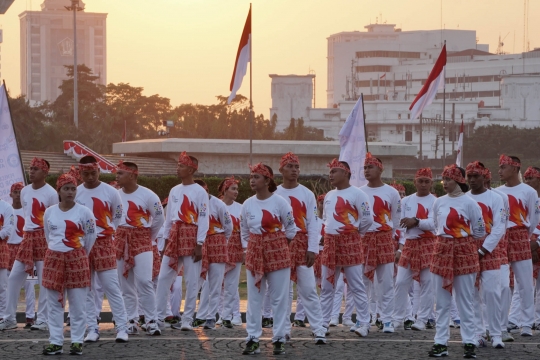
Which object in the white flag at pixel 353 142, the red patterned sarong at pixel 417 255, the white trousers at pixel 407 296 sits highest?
the white flag at pixel 353 142

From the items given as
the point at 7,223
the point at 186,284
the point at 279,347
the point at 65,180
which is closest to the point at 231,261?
the point at 186,284

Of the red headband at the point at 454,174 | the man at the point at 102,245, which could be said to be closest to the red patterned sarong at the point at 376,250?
the red headband at the point at 454,174

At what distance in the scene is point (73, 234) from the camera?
10.9 meters

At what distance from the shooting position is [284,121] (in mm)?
157375

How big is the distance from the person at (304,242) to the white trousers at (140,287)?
1.69 meters

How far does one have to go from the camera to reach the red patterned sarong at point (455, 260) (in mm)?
10844

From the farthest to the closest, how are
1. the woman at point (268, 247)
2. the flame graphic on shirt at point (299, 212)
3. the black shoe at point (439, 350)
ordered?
1. the flame graphic on shirt at point (299, 212)
2. the woman at point (268, 247)
3. the black shoe at point (439, 350)

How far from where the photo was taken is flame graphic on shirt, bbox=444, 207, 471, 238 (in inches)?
428

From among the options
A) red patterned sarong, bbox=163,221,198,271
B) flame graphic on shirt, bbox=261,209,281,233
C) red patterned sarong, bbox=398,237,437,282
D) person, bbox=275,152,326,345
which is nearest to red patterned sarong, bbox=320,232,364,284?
person, bbox=275,152,326,345

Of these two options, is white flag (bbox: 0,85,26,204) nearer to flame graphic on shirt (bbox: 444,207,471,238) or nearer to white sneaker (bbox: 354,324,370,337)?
white sneaker (bbox: 354,324,370,337)

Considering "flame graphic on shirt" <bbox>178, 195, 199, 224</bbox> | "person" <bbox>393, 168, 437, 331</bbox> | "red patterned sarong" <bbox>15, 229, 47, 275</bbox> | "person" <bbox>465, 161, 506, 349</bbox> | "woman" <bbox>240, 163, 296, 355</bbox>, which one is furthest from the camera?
"person" <bbox>393, 168, 437, 331</bbox>

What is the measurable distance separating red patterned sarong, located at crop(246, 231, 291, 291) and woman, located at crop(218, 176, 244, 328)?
2.50m

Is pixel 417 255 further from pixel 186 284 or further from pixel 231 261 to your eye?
pixel 186 284

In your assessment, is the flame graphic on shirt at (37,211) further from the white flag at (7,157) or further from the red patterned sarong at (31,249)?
the white flag at (7,157)
